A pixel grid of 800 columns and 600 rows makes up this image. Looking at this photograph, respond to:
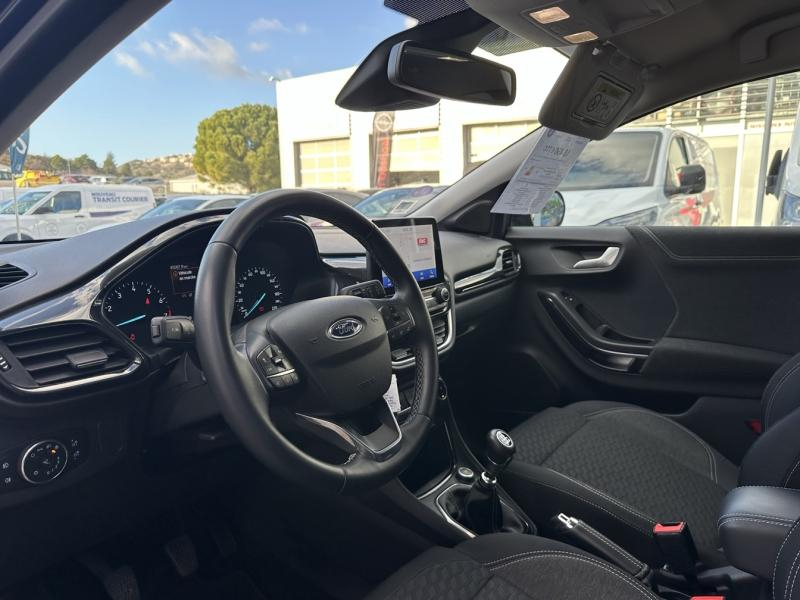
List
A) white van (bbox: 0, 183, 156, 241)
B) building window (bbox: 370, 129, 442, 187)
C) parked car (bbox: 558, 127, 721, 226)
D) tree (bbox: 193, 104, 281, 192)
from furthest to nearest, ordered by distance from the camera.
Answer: building window (bbox: 370, 129, 442, 187) < parked car (bbox: 558, 127, 721, 226) < tree (bbox: 193, 104, 281, 192) < white van (bbox: 0, 183, 156, 241)

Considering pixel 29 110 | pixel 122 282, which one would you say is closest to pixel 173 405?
pixel 122 282

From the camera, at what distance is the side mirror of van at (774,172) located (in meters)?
2.65

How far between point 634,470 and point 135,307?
1346mm

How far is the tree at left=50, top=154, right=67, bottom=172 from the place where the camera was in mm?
1529

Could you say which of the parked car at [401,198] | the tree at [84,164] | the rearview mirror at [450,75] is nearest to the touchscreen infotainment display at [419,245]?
→ the parked car at [401,198]

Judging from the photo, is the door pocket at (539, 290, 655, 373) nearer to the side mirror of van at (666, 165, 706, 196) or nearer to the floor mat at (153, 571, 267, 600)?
the side mirror of van at (666, 165, 706, 196)

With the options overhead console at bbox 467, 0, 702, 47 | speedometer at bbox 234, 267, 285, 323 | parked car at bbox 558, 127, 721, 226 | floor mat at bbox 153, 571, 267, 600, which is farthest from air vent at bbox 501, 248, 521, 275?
floor mat at bbox 153, 571, 267, 600

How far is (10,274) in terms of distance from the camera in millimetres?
1288

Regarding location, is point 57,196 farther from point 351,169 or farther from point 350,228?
point 351,169

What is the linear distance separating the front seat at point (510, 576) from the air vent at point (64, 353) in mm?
663

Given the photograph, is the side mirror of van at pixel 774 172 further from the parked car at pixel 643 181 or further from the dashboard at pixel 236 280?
the dashboard at pixel 236 280

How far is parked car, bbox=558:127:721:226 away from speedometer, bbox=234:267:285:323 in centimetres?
155

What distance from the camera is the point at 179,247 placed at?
1.39 metres

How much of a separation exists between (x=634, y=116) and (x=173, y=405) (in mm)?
1971
